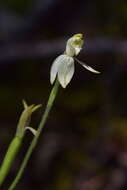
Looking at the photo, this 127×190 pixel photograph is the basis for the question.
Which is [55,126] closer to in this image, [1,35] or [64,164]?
[64,164]

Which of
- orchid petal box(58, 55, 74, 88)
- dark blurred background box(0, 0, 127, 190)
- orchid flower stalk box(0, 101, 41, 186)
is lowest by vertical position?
dark blurred background box(0, 0, 127, 190)

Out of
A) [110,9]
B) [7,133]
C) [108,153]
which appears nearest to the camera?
[108,153]

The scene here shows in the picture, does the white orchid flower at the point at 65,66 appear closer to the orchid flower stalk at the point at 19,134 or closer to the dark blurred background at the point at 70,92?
the orchid flower stalk at the point at 19,134

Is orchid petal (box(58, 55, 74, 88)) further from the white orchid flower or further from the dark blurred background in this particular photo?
the dark blurred background

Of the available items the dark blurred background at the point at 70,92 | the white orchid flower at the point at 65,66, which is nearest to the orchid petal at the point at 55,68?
the white orchid flower at the point at 65,66

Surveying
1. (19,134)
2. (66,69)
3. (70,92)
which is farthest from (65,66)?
(70,92)

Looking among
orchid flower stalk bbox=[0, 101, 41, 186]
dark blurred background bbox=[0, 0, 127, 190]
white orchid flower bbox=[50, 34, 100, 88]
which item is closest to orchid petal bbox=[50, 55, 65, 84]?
white orchid flower bbox=[50, 34, 100, 88]

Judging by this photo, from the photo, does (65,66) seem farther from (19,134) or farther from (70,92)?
(70,92)

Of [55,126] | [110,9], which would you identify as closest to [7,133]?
[55,126]
